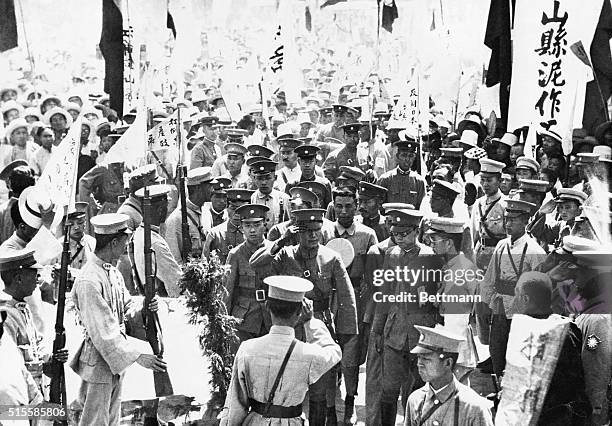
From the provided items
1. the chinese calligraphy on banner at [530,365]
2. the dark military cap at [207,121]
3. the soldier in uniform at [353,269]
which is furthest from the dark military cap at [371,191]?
the dark military cap at [207,121]

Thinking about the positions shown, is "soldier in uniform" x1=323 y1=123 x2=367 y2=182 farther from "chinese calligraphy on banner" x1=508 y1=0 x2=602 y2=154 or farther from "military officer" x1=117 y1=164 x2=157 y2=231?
"chinese calligraphy on banner" x1=508 y1=0 x2=602 y2=154

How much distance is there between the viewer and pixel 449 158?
37.9ft

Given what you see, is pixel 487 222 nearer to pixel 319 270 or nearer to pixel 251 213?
pixel 319 270

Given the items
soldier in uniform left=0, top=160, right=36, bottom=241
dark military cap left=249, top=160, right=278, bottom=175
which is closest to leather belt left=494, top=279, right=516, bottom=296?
dark military cap left=249, top=160, right=278, bottom=175

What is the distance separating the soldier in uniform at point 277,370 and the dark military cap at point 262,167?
Result: 15.8 ft

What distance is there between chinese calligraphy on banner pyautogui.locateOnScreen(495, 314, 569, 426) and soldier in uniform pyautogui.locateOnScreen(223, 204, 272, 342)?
3427mm

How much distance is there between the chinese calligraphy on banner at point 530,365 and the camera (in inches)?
148

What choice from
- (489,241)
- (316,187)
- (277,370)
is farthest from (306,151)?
(277,370)

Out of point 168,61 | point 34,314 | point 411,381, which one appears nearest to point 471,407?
point 411,381

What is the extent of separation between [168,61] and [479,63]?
7509 mm

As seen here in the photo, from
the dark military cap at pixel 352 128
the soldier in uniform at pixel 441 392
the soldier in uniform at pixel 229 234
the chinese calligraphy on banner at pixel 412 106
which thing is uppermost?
the chinese calligraphy on banner at pixel 412 106

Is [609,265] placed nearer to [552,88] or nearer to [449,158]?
[552,88]

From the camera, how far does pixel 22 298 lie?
5.49 meters

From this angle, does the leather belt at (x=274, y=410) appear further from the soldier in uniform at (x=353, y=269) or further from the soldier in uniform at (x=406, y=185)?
the soldier in uniform at (x=406, y=185)
